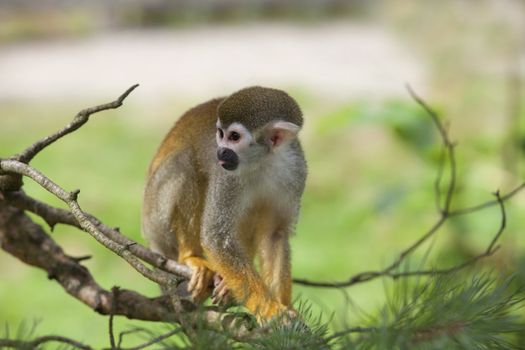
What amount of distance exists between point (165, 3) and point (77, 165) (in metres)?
4.37

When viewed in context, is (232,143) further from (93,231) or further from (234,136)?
(93,231)

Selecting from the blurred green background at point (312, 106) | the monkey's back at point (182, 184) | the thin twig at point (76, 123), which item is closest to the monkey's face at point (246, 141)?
the monkey's back at point (182, 184)

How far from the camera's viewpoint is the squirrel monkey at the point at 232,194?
1.82 metres

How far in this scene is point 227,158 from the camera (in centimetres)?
182

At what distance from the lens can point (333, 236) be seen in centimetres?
506

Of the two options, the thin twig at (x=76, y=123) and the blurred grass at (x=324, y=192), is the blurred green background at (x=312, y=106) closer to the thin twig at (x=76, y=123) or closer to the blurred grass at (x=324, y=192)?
the blurred grass at (x=324, y=192)

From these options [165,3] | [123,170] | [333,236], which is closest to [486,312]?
[333,236]

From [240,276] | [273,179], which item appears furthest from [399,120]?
[240,276]

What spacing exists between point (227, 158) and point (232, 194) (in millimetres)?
136

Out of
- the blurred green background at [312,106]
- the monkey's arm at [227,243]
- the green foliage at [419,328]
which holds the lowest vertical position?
the green foliage at [419,328]

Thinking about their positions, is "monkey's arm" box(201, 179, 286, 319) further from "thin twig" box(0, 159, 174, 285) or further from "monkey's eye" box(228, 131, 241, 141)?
"thin twig" box(0, 159, 174, 285)

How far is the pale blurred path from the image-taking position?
7.12m

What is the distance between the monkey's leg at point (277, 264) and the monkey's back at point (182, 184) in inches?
7.3

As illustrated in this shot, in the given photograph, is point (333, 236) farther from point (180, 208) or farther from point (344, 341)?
point (344, 341)
